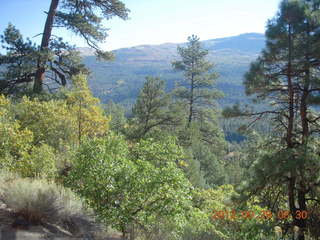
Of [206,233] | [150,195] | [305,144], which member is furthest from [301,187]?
[150,195]

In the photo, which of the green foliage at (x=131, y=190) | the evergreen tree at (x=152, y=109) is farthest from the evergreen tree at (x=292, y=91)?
Answer: the evergreen tree at (x=152, y=109)

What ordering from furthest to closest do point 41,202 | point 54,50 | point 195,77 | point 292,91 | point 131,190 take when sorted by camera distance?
point 195,77 < point 54,50 < point 292,91 < point 41,202 < point 131,190

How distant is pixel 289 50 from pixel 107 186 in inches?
201

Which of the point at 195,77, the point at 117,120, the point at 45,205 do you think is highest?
the point at 195,77

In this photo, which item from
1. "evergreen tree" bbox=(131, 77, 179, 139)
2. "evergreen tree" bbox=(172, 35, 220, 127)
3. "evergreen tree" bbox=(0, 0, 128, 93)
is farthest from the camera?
"evergreen tree" bbox=(172, 35, 220, 127)

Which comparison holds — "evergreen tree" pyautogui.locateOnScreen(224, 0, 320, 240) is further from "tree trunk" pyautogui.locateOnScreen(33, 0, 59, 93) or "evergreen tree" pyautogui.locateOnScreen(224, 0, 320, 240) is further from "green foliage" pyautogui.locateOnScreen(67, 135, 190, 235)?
"tree trunk" pyautogui.locateOnScreen(33, 0, 59, 93)

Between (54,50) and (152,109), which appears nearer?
(54,50)

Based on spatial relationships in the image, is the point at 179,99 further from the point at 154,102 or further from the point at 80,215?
the point at 80,215

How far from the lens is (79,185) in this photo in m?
5.16
